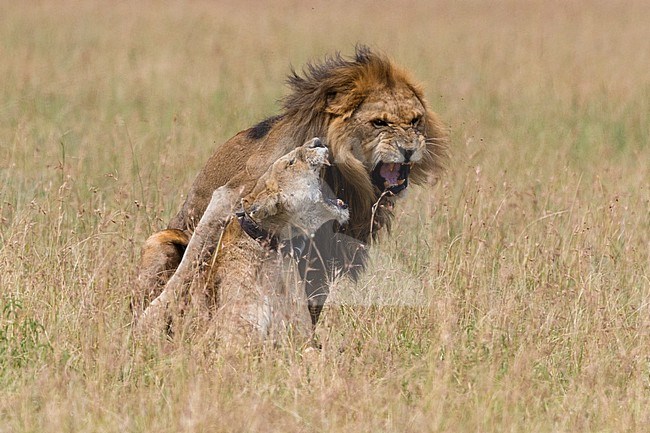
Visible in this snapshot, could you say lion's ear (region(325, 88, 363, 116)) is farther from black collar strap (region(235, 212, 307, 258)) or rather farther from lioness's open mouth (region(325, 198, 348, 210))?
black collar strap (region(235, 212, 307, 258))

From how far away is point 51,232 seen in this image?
272 inches

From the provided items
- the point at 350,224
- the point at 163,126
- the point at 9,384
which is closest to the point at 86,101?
the point at 163,126

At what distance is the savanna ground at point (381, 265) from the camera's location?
464cm

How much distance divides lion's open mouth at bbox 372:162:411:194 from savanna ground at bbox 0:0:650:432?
18.6 inches

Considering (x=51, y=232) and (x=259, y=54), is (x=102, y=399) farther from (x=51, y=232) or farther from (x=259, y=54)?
(x=259, y=54)

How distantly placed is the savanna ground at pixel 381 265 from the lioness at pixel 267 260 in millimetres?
189

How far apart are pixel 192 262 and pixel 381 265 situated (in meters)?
1.50

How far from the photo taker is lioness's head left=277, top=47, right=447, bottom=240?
19.4 feet

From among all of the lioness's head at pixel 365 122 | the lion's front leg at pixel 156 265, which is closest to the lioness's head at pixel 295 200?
the lioness's head at pixel 365 122

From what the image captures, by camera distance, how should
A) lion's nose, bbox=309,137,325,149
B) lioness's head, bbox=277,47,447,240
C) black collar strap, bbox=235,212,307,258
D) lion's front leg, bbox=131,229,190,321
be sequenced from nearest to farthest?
black collar strap, bbox=235,212,307,258 < lion's nose, bbox=309,137,325,149 < lioness's head, bbox=277,47,447,240 < lion's front leg, bbox=131,229,190,321

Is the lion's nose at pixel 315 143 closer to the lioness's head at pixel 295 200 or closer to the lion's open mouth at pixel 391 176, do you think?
the lioness's head at pixel 295 200

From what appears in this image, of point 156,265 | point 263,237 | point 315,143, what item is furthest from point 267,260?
point 156,265

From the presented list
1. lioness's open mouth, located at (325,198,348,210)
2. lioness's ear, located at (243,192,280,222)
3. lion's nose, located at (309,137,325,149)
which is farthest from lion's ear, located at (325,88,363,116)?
lioness's ear, located at (243,192,280,222)

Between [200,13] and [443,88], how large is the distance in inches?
281
